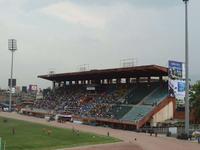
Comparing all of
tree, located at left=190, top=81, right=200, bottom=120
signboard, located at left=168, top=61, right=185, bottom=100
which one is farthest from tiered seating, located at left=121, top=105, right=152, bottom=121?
signboard, located at left=168, top=61, right=185, bottom=100

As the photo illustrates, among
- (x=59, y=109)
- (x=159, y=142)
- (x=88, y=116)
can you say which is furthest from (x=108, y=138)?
(x=59, y=109)

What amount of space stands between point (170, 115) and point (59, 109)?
35725mm

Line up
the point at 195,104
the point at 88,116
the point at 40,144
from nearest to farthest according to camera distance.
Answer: the point at 40,144 < the point at 195,104 < the point at 88,116

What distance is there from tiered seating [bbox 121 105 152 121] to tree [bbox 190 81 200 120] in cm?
806

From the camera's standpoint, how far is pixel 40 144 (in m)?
53.4

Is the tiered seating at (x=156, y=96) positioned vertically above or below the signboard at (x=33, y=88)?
below

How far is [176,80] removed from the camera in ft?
202

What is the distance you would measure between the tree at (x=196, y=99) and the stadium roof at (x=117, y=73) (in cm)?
733

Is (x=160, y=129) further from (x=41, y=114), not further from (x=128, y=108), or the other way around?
(x=41, y=114)

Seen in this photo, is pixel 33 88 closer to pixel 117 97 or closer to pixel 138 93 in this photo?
pixel 117 97

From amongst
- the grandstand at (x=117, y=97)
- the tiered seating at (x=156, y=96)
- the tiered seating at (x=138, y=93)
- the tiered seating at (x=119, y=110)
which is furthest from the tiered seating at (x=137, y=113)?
the tiered seating at (x=138, y=93)

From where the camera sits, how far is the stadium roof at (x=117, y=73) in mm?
81062

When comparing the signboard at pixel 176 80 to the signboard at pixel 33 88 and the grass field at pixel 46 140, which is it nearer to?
the grass field at pixel 46 140

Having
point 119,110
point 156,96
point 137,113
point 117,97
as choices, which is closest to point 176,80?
point 137,113
